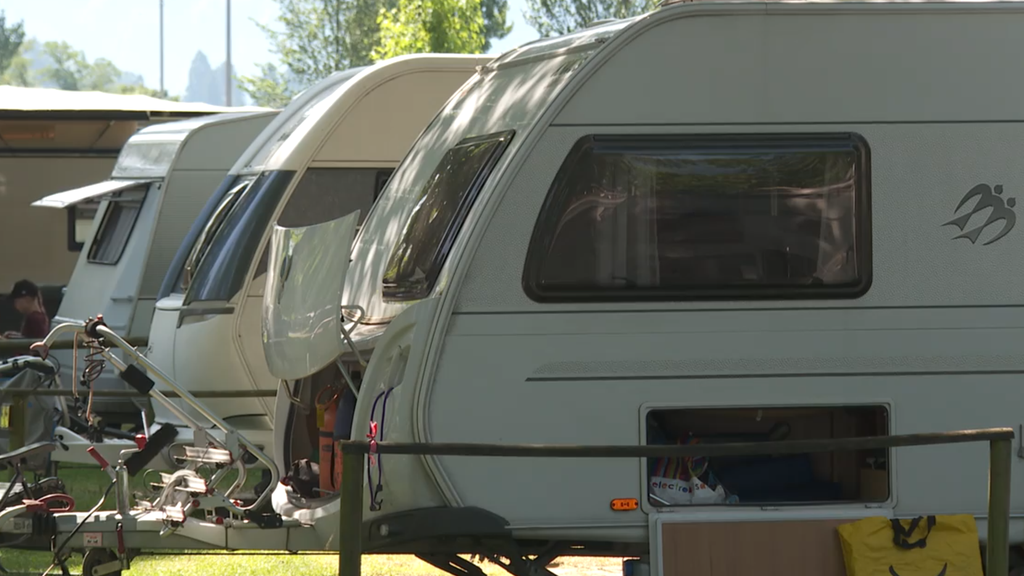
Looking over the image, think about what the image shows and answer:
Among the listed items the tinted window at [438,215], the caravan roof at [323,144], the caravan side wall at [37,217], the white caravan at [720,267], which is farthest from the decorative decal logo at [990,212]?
the caravan side wall at [37,217]

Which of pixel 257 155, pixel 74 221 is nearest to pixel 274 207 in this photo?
pixel 257 155

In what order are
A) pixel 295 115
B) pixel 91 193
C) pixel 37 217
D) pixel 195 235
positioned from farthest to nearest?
pixel 37 217
pixel 91 193
pixel 195 235
pixel 295 115

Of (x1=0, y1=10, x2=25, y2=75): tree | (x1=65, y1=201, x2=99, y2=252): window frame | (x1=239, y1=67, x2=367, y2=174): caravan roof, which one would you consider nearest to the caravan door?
(x1=239, y1=67, x2=367, y2=174): caravan roof

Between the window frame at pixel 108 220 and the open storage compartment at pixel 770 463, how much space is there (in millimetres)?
7215

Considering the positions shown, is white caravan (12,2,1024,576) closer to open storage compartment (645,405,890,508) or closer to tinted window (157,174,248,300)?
open storage compartment (645,405,890,508)

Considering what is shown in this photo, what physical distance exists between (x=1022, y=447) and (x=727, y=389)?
1292mm

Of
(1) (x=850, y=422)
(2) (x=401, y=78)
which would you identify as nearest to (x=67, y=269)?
(2) (x=401, y=78)

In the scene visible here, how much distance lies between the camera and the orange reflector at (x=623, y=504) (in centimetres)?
569

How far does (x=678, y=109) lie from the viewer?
5805 mm

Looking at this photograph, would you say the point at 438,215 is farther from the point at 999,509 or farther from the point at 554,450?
the point at 999,509

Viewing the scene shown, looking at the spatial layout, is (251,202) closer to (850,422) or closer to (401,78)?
(401,78)

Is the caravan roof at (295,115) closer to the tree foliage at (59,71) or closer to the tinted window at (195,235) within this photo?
the tinted window at (195,235)

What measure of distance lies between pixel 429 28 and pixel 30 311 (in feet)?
23.0

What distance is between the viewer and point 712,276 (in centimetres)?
579
